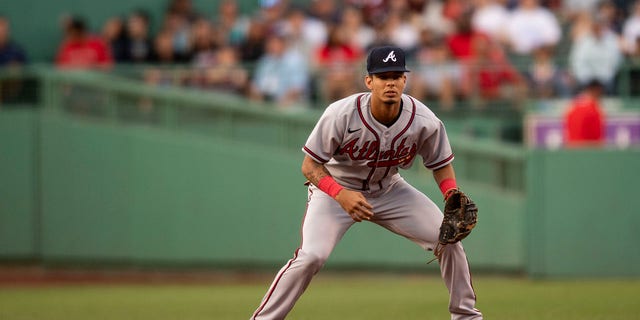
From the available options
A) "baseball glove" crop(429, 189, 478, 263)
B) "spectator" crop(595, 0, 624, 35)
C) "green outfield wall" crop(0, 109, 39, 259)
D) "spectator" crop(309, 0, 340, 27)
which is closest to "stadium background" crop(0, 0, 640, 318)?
"green outfield wall" crop(0, 109, 39, 259)

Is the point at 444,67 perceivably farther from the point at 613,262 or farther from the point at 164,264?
the point at 164,264

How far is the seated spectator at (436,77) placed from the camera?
588 inches

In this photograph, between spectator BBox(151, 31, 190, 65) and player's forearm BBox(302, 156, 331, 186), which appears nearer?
player's forearm BBox(302, 156, 331, 186)

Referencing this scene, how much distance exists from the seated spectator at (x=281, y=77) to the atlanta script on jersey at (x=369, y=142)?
307 inches

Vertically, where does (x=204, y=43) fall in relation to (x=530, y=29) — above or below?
below

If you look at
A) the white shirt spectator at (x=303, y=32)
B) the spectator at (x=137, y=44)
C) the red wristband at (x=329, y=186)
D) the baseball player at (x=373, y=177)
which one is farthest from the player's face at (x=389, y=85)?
the spectator at (x=137, y=44)

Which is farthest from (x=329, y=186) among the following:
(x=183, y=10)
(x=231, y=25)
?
(x=183, y=10)

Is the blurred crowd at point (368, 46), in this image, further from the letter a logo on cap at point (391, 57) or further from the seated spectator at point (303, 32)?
the letter a logo on cap at point (391, 57)

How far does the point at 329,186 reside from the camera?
7.51 m

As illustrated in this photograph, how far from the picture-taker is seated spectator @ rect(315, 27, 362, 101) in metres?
15.2

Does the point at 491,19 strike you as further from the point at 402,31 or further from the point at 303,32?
the point at 303,32

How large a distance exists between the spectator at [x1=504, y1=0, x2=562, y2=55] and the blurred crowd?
0.02 meters

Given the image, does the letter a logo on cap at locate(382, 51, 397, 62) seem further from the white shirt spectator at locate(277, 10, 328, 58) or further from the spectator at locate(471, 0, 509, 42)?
the white shirt spectator at locate(277, 10, 328, 58)

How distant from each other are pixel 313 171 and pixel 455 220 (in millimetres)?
982
